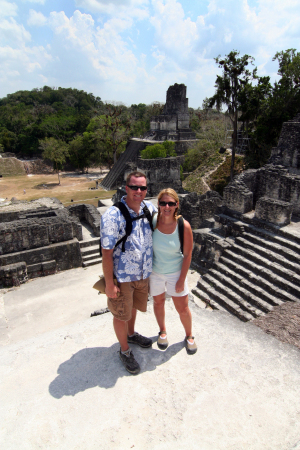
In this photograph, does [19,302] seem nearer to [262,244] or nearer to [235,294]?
[235,294]

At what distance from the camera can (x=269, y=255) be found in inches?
260

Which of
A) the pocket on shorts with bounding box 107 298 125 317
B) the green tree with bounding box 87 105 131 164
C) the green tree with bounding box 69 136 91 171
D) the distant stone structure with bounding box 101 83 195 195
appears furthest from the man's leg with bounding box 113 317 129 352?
the green tree with bounding box 69 136 91 171

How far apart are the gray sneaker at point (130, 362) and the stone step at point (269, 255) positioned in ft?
15.4

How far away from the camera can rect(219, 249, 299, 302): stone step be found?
5.78 m

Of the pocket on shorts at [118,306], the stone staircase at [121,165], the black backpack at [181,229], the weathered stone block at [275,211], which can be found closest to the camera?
the pocket on shorts at [118,306]

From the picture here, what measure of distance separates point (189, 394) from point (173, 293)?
3.01ft

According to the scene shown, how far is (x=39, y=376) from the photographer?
104 inches

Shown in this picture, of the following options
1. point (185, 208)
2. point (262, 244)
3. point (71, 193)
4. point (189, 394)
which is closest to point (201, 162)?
point (71, 193)

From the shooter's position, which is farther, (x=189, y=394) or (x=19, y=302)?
(x=19, y=302)

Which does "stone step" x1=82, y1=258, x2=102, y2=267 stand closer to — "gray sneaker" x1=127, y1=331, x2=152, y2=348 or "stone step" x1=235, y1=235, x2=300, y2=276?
"stone step" x1=235, y1=235, x2=300, y2=276

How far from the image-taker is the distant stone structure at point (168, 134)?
996 inches

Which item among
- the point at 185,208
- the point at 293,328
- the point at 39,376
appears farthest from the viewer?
the point at 185,208

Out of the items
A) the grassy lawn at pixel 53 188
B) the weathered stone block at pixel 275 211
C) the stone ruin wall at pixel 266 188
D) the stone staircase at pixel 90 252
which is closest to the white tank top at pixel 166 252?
the weathered stone block at pixel 275 211

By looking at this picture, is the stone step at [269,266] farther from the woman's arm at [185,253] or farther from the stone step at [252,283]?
the woman's arm at [185,253]
